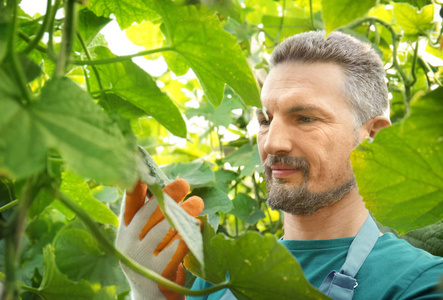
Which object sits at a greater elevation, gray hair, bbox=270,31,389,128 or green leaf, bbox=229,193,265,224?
gray hair, bbox=270,31,389,128

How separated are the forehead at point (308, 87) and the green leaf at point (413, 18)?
240 mm

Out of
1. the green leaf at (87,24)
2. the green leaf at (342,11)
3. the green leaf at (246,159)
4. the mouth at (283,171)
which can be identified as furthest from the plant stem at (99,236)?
the green leaf at (246,159)

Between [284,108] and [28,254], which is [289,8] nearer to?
[284,108]

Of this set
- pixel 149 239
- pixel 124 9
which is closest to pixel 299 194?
pixel 149 239

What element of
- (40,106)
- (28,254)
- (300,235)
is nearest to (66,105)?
(40,106)

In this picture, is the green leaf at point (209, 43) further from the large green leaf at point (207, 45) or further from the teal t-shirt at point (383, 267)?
the teal t-shirt at point (383, 267)

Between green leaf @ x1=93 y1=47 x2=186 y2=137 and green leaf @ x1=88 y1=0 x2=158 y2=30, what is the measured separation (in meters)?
0.06

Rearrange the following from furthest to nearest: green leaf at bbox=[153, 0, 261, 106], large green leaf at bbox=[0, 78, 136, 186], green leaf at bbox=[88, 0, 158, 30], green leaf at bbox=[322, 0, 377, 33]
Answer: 1. green leaf at bbox=[88, 0, 158, 30]
2. green leaf at bbox=[153, 0, 261, 106]
3. green leaf at bbox=[322, 0, 377, 33]
4. large green leaf at bbox=[0, 78, 136, 186]

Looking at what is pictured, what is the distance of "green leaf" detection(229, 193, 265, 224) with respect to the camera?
1613 millimetres

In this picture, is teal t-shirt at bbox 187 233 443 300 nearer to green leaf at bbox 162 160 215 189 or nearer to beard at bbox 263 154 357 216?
beard at bbox 263 154 357 216

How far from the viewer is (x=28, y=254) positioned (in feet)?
4.85

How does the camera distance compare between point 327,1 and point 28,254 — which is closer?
point 327,1

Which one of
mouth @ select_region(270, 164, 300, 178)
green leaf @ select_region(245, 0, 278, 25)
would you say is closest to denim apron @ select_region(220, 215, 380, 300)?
mouth @ select_region(270, 164, 300, 178)

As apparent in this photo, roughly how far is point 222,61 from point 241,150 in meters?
1.18
